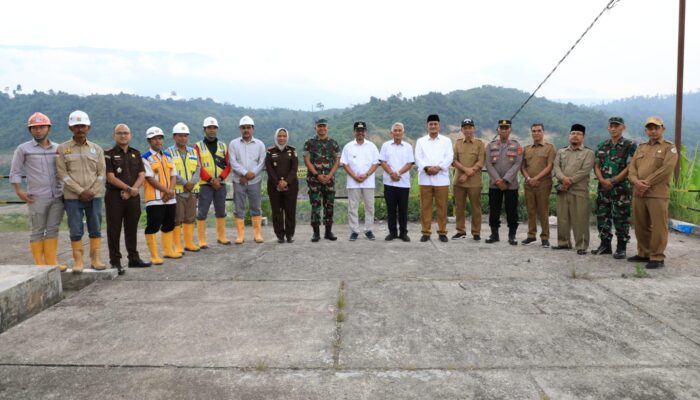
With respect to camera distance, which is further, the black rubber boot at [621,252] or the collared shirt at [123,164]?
the black rubber boot at [621,252]

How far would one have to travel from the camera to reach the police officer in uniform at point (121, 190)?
183 inches

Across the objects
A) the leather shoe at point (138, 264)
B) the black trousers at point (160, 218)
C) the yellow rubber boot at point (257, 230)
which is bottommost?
the leather shoe at point (138, 264)

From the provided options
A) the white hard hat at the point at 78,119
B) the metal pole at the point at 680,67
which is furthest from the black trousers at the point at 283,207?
the metal pole at the point at 680,67

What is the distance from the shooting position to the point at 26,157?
4.37 metres

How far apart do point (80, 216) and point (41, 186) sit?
43 centimetres

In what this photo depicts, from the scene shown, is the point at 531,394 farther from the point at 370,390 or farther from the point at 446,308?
the point at 446,308

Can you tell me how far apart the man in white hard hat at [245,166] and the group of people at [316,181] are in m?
0.01

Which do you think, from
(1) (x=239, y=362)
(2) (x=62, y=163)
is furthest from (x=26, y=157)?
(1) (x=239, y=362)

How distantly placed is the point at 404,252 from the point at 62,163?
3587mm

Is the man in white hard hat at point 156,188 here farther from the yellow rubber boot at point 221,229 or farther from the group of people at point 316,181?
the yellow rubber boot at point 221,229

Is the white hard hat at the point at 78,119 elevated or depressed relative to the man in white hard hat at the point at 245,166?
elevated

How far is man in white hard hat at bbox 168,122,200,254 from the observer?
5.38 meters

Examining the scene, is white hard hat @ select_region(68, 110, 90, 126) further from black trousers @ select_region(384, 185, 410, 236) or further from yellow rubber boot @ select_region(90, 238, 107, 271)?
black trousers @ select_region(384, 185, 410, 236)

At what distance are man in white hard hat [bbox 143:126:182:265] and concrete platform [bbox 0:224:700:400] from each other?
46 centimetres
